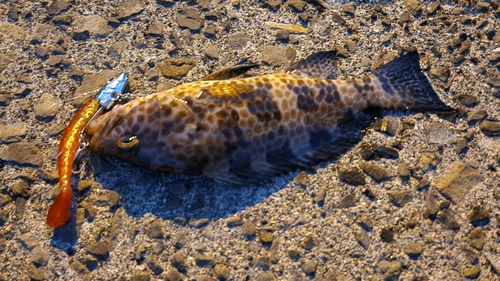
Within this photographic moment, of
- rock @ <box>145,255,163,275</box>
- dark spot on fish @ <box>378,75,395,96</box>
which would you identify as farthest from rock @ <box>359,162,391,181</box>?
rock @ <box>145,255,163,275</box>

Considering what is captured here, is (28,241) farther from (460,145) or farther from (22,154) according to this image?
(460,145)

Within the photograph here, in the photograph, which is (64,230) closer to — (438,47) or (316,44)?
(316,44)

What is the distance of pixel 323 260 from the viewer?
171 inches

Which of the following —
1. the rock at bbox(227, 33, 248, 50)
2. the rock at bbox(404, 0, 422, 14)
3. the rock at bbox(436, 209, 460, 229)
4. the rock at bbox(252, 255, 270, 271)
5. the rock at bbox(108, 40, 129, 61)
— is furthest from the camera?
the rock at bbox(404, 0, 422, 14)

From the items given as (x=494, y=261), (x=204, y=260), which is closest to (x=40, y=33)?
(x=204, y=260)

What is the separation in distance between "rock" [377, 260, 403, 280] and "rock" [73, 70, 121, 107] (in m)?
3.09

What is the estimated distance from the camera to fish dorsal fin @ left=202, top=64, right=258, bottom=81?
491 centimetres

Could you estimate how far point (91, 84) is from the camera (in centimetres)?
500

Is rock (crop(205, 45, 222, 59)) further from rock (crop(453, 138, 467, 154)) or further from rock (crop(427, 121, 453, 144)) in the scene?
rock (crop(453, 138, 467, 154))

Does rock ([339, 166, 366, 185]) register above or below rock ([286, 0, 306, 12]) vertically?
below

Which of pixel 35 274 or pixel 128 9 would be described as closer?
pixel 35 274

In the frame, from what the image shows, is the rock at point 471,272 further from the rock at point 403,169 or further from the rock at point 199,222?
the rock at point 199,222

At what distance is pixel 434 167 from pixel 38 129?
3.73m

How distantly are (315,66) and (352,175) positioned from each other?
1.19 metres
